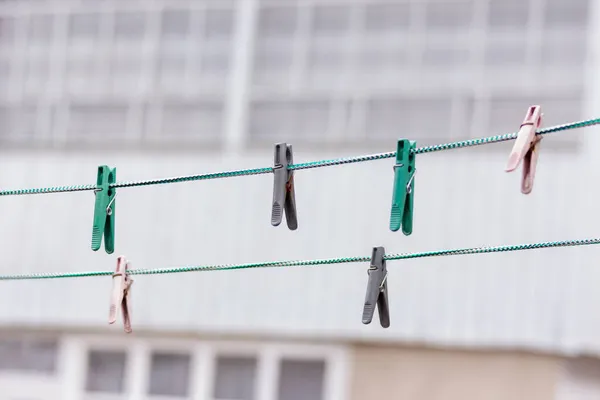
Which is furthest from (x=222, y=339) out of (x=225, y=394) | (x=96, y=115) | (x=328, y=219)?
(x=96, y=115)

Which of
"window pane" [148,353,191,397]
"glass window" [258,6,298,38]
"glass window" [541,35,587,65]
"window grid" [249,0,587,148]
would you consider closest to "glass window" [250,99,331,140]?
"window grid" [249,0,587,148]

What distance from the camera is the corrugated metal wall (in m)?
9.52

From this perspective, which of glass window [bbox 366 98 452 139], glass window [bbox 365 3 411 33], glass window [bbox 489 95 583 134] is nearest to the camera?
glass window [bbox 489 95 583 134]

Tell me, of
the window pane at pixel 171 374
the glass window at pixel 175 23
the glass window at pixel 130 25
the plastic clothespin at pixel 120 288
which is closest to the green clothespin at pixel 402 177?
the plastic clothespin at pixel 120 288

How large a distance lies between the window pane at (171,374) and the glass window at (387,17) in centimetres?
243

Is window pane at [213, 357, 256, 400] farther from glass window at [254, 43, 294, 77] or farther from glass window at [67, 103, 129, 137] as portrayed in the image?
glass window at [254, 43, 294, 77]

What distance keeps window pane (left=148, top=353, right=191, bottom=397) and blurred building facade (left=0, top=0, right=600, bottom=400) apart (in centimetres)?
1

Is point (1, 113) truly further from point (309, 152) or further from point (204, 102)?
point (309, 152)

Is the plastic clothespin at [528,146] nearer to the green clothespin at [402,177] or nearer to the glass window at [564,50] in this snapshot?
the green clothespin at [402,177]

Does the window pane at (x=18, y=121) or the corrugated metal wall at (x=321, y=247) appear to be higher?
the window pane at (x=18, y=121)

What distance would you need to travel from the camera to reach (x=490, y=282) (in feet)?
31.4

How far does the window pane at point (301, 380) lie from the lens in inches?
398

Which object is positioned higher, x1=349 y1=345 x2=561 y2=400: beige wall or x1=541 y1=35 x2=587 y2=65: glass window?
x1=541 y1=35 x2=587 y2=65: glass window

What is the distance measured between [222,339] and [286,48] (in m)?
1.91
